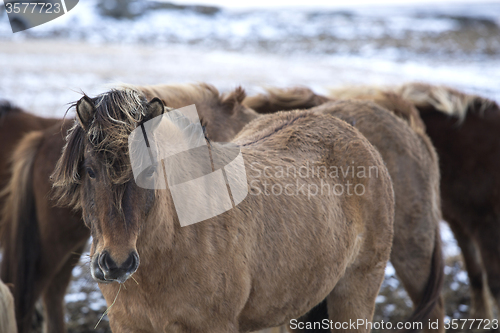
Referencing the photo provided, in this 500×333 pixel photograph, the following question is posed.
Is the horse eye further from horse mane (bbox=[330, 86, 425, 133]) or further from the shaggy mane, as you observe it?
horse mane (bbox=[330, 86, 425, 133])

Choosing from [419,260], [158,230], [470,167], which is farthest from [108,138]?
[470,167]

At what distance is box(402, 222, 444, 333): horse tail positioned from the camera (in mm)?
3129

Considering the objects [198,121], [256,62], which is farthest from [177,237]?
[256,62]

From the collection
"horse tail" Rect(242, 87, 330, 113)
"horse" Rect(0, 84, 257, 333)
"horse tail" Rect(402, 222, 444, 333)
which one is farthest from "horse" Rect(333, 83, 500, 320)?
"horse" Rect(0, 84, 257, 333)

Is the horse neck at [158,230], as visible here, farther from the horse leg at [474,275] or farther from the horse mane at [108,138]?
the horse leg at [474,275]

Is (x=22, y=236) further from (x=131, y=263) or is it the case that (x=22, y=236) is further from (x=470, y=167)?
(x=470, y=167)

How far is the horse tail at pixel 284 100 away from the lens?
415cm

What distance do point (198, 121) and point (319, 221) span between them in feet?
2.65

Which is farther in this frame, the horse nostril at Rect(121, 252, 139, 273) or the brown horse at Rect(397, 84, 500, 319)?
the brown horse at Rect(397, 84, 500, 319)

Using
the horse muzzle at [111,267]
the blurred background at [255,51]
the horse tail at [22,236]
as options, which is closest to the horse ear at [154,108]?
the horse muzzle at [111,267]

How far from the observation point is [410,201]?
A: 3252 mm

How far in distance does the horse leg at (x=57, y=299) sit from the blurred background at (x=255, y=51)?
0.30 m

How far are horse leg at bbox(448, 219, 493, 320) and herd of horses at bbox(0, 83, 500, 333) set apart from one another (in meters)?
0.01

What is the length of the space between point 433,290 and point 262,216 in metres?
1.81
